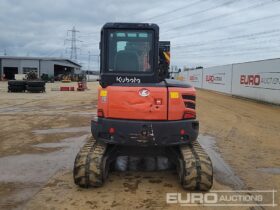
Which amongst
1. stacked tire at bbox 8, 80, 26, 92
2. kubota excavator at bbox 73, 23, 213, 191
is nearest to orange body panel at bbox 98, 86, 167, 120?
kubota excavator at bbox 73, 23, 213, 191

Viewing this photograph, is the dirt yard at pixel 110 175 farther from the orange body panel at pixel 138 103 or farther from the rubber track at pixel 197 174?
the orange body panel at pixel 138 103

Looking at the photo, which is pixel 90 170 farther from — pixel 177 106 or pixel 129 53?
pixel 129 53

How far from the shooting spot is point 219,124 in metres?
16.5

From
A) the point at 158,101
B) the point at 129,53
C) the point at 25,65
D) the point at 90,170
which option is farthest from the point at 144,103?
the point at 25,65

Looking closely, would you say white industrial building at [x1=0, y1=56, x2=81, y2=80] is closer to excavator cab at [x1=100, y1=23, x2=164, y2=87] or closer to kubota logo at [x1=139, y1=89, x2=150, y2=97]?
excavator cab at [x1=100, y1=23, x2=164, y2=87]

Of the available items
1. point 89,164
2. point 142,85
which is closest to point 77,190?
point 89,164

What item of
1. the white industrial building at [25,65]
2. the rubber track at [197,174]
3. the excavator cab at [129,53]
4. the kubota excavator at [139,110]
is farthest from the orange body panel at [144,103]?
the white industrial building at [25,65]

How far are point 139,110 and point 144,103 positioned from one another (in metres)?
0.15

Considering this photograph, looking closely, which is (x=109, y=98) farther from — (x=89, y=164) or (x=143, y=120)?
(x=89, y=164)

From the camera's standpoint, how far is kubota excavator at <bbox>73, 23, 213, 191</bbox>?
23.7 ft

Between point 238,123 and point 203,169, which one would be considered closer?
point 203,169

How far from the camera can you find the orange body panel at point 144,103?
7238 millimetres

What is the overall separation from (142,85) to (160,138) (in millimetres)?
978

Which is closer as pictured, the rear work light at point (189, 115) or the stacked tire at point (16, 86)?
the rear work light at point (189, 115)
